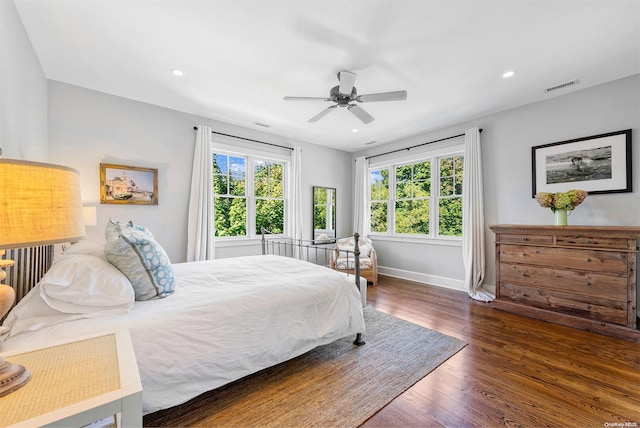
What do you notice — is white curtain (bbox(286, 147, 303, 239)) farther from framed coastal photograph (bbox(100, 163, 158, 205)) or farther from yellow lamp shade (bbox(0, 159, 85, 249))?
yellow lamp shade (bbox(0, 159, 85, 249))

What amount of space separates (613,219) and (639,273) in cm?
62

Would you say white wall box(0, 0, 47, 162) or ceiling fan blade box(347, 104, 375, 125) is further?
ceiling fan blade box(347, 104, 375, 125)

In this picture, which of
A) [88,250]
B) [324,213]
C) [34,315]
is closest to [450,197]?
[324,213]

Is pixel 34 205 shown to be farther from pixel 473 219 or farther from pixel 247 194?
pixel 473 219

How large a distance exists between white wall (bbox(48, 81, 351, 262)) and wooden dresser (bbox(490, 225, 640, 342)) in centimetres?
381

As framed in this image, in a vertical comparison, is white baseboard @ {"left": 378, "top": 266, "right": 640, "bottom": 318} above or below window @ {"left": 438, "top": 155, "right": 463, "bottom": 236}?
below

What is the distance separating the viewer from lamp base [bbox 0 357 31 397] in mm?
780

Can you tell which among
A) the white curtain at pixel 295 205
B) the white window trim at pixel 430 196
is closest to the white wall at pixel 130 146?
the white curtain at pixel 295 205

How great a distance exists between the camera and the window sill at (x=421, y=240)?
435cm

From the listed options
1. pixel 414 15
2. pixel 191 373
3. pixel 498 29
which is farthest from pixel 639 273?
pixel 191 373

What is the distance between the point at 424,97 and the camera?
11.0ft

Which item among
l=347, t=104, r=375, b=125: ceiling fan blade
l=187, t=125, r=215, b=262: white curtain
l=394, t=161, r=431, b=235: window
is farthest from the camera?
l=394, t=161, r=431, b=235: window

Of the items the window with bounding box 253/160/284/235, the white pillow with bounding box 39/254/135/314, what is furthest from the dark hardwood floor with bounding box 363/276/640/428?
the window with bounding box 253/160/284/235

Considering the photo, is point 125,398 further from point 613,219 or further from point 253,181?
point 613,219
